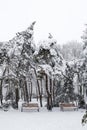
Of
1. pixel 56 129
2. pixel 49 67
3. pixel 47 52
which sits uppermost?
pixel 47 52

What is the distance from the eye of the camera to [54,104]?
1193 inches

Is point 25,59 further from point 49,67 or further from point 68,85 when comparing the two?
point 68,85

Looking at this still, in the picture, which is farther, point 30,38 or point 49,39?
point 30,38

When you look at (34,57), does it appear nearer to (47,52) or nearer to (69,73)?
(47,52)

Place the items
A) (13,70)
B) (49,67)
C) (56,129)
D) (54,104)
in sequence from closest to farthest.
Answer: (56,129)
(49,67)
(13,70)
(54,104)

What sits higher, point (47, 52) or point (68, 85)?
point (47, 52)

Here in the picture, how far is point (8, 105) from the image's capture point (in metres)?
27.6

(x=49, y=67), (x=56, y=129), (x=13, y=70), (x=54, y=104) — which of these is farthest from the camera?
(x=54, y=104)

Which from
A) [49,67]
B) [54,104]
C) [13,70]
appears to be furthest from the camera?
[54,104]

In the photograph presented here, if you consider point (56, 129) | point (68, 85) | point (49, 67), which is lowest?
point (56, 129)

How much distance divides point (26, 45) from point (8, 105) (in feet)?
22.6

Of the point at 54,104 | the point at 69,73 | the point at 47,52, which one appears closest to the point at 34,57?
the point at 47,52

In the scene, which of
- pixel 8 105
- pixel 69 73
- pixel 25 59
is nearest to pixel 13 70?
pixel 25 59

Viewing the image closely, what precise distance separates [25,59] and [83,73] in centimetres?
659
